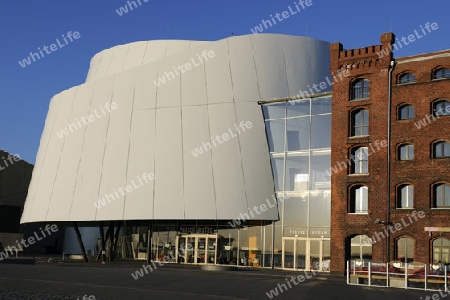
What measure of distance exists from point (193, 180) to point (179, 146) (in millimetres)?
2998

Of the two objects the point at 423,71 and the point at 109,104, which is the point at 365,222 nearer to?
the point at 423,71

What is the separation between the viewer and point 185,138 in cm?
4578

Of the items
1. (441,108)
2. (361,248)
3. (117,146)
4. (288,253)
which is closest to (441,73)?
(441,108)

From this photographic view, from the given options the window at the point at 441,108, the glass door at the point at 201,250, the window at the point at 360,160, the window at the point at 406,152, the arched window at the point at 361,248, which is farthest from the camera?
the glass door at the point at 201,250

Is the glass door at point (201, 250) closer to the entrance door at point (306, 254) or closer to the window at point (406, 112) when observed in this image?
the entrance door at point (306, 254)

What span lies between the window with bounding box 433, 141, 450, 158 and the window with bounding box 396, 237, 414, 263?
213 inches

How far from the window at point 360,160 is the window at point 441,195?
4594mm

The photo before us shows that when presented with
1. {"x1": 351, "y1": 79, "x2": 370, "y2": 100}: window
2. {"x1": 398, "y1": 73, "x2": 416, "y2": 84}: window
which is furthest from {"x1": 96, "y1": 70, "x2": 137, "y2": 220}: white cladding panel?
{"x1": 398, "y1": 73, "x2": 416, "y2": 84}: window

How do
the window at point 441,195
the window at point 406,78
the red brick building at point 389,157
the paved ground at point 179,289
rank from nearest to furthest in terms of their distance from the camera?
the paved ground at point 179,289 < the window at point 441,195 < the red brick building at point 389,157 < the window at point 406,78

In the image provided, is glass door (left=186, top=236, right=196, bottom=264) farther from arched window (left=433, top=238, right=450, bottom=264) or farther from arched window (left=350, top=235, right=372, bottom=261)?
arched window (left=433, top=238, right=450, bottom=264)

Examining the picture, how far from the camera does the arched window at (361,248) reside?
124ft

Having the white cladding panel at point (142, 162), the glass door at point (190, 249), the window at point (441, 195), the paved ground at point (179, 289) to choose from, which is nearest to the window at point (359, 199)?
the window at point (441, 195)

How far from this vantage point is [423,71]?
123ft

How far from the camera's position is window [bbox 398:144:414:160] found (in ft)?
123
